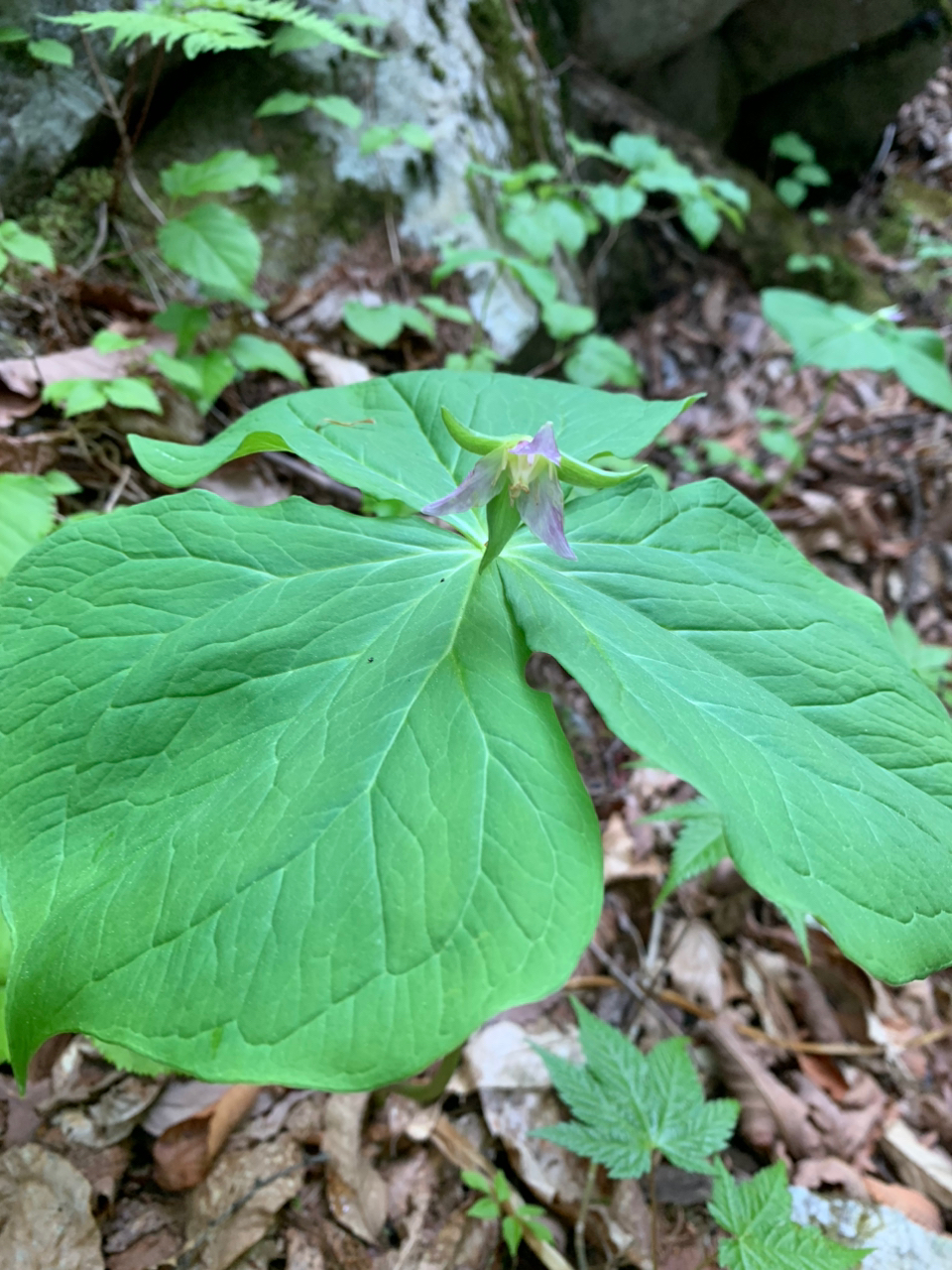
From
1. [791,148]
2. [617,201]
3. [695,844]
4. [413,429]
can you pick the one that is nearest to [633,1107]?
[695,844]

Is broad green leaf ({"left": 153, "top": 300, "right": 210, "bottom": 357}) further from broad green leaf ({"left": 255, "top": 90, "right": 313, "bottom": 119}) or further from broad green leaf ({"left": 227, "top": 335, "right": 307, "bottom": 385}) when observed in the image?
broad green leaf ({"left": 255, "top": 90, "right": 313, "bottom": 119})

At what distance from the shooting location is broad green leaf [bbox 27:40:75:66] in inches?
80.0

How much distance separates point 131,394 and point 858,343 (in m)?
2.90

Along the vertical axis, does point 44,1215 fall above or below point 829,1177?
above

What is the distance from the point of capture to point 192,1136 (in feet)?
4.27

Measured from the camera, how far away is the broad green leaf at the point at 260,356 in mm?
2072

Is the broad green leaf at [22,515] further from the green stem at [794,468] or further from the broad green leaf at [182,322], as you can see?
the green stem at [794,468]

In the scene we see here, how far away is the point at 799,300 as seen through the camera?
338 centimetres

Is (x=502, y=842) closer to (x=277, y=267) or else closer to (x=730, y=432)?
(x=277, y=267)

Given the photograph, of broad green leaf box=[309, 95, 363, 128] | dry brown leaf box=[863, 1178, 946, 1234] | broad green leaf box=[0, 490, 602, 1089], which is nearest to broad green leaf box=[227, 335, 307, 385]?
broad green leaf box=[309, 95, 363, 128]

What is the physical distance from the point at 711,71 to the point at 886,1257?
6281 millimetres

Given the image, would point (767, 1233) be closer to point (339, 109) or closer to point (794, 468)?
point (794, 468)

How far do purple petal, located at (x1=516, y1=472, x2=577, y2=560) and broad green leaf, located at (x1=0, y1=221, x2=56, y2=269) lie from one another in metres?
1.56

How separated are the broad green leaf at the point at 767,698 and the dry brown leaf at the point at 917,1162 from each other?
4.51ft
